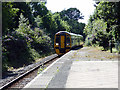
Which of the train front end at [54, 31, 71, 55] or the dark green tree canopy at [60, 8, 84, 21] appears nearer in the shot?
the train front end at [54, 31, 71, 55]

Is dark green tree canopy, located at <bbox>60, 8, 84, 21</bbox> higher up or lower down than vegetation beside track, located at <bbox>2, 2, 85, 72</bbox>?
higher up

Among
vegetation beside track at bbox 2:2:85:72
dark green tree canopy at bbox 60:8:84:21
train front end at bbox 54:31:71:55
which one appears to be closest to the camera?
vegetation beside track at bbox 2:2:85:72

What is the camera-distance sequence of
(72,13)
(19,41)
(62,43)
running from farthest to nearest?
(72,13)
(62,43)
(19,41)

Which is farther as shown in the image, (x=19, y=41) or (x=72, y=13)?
(x=72, y=13)

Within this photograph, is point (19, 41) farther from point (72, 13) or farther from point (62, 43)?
point (72, 13)

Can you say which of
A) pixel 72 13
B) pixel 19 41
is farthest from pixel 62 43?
pixel 72 13

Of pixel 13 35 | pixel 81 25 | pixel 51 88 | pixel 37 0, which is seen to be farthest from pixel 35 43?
pixel 81 25

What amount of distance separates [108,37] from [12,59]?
12.5 m

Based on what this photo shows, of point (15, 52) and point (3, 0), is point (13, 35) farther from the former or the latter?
point (3, 0)

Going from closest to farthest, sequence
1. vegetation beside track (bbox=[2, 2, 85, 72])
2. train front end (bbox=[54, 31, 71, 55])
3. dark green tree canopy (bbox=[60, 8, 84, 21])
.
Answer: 1. vegetation beside track (bbox=[2, 2, 85, 72])
2. train front end (bbox=[54, 31, 71, 55])
3. dark green tree canopy (bbox=[60, 8, 84, 21])

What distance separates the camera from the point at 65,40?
26.8m

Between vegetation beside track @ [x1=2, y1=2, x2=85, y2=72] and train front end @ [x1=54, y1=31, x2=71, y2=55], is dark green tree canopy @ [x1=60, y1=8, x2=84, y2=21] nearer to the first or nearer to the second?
vegetation beside track @ [x1=2, y1=2, x2=85, y2=72]

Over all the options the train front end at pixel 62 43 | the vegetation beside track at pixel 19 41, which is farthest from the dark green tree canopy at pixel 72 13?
the train front end at pixel 62 43

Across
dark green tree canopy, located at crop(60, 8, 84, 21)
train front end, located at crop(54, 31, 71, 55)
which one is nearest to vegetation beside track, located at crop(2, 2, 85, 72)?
train front end, located at crop(54, 31, 71, 55)
